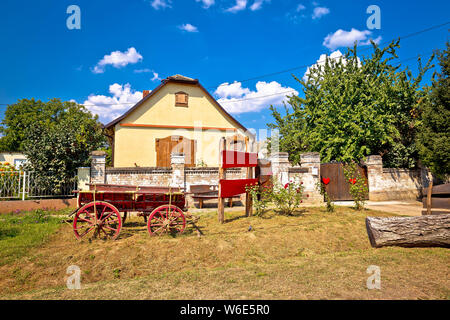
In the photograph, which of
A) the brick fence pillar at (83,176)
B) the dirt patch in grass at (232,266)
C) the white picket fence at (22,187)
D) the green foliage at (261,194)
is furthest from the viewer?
the brick fence pillar at (83,176)

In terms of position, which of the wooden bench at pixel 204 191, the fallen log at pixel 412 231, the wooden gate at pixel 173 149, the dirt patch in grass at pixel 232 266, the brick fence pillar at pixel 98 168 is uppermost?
the wooden gate at pixel 173 149

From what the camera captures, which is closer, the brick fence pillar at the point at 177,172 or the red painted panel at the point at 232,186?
the red painted panel at the point at 232,186

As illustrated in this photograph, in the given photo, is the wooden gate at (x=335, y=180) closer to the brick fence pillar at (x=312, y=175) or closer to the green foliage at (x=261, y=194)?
the brick fence pillar at (x=312, y=175)

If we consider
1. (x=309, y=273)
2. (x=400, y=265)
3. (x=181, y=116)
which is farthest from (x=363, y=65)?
(x=309, y=273)

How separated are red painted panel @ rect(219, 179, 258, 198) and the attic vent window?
1028 cm

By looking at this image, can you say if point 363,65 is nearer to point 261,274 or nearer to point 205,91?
point 205,91

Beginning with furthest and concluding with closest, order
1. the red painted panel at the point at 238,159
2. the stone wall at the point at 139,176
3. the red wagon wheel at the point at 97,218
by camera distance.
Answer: the stone wall at the point at 139,176 → the red painted panel at the point at 238,159 → the red wagon wheel at the point at 97,218

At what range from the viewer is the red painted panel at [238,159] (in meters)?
7.50

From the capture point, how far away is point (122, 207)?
636 cm

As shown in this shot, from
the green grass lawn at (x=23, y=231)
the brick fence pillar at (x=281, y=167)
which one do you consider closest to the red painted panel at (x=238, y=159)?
the brick fence pillar at (x=281, y=167)

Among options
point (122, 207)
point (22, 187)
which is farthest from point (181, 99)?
point (122, 207)

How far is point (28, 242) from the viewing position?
5852 millimetres

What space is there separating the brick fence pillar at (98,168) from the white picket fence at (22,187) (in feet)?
4.37

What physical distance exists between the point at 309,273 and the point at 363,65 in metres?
15.9
